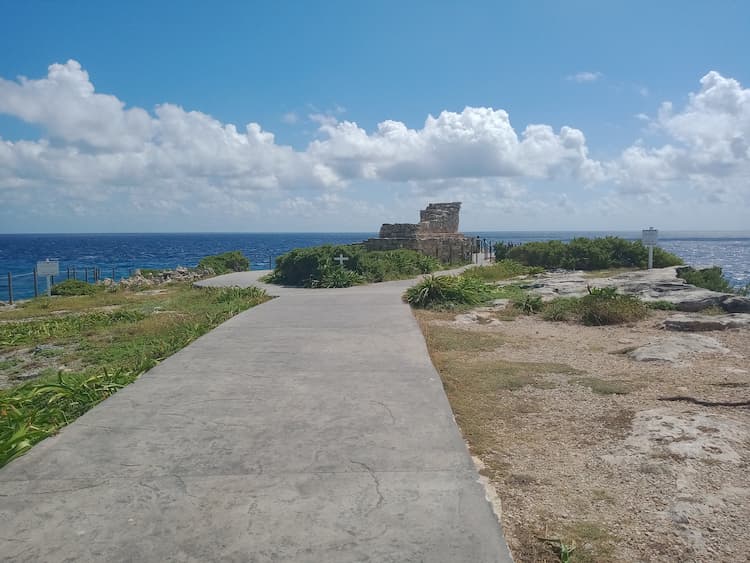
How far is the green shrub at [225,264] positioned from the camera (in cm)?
2901

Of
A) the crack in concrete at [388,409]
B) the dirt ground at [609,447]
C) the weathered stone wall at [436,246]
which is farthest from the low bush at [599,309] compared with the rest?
the weathered stone wall at [436,246]

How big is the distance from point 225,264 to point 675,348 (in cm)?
2550

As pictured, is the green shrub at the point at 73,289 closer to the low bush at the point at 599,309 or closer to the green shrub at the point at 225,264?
the green shrub at the point at 225,264

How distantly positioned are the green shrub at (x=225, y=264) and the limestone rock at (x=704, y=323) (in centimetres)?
2242

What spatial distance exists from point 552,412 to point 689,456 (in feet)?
4.45

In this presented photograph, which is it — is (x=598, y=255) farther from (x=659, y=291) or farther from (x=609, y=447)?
(x=609, y=447)

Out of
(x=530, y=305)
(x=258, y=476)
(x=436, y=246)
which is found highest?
(x=436, y=246)

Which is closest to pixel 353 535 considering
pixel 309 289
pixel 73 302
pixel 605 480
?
pixel 605 480

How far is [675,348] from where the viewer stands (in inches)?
313

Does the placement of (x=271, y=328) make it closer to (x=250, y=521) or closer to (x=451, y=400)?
(x=451, y=400)

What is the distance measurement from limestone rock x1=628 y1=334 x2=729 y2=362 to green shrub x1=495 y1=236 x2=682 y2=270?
13.6 metres

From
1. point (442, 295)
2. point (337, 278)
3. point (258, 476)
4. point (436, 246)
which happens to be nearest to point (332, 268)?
point (337, 278)

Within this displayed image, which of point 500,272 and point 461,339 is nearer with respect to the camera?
point 461,339

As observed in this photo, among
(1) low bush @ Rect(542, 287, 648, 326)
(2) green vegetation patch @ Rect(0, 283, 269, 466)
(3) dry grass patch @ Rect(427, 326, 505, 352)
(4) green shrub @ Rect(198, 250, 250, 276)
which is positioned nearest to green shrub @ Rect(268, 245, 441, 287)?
(2) green vegetation patch @ Rect(0, 283, 269, 466)
